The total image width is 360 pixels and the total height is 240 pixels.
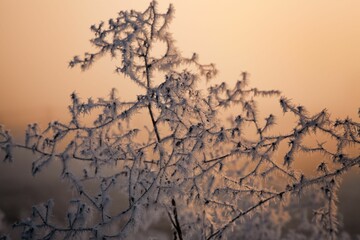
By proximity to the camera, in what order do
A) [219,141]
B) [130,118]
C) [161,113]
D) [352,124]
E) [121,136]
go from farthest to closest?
[121,136]
[161,113]
[130,118]
[219,141]
[352,124]

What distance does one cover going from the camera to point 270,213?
1263cm

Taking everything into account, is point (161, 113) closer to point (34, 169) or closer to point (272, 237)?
point (34, 169)

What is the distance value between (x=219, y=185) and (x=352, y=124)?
209 centimetres

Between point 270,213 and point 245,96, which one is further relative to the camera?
point 270,213

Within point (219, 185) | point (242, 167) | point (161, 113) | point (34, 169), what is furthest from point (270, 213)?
point (34, 169)

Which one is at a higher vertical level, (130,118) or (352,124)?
(130,118)

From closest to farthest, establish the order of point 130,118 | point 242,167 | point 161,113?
point 130,118, point 161,113, point 242,167

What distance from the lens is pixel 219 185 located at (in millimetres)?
5219

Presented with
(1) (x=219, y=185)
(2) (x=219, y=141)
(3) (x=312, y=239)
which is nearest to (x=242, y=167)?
(3) (x=312, y=239)

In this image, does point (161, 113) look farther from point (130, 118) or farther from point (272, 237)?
point (272, 237)

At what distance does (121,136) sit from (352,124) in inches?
133

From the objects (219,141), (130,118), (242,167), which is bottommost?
(219,141)

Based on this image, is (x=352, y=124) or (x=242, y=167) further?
(x=242, y=167)

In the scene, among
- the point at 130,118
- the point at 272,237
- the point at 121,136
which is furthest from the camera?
the point at 272,237
